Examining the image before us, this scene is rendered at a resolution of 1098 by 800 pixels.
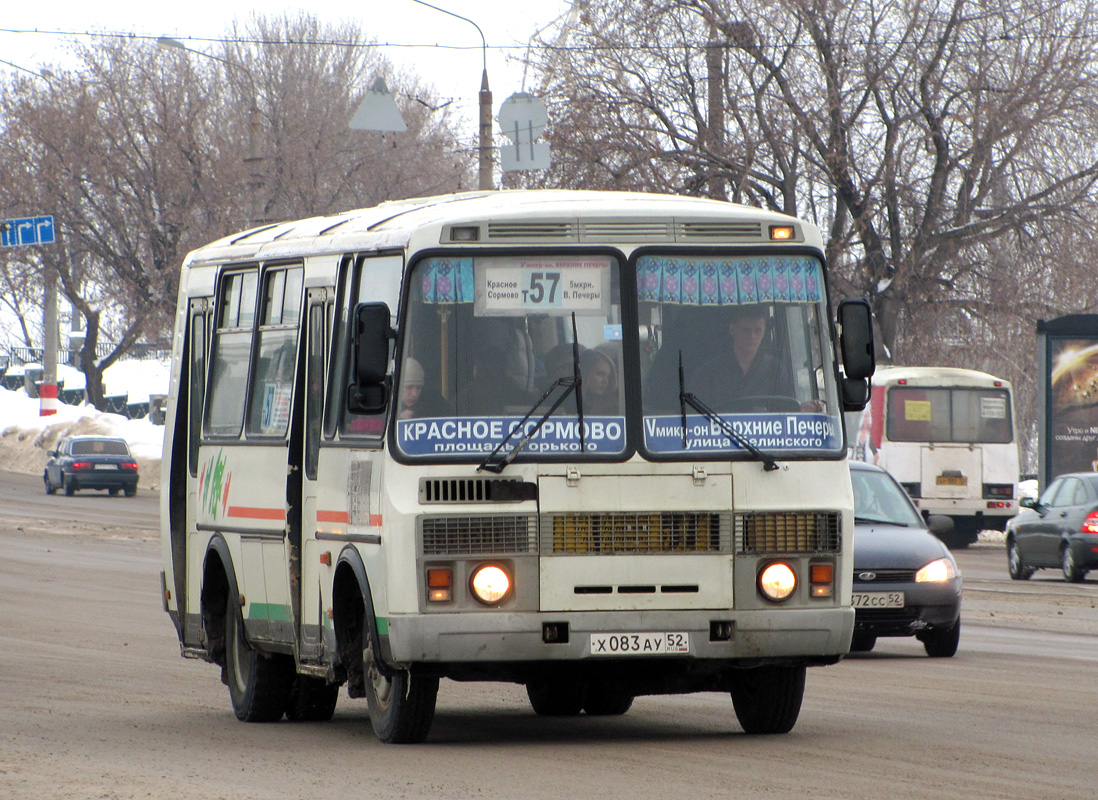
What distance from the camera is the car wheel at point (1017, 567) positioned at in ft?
84.4

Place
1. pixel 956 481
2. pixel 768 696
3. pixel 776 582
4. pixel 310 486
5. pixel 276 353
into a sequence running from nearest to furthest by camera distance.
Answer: pixel 776 582
pixel 768 696
pixel 310 486
pixel 276 353
pixel 956 481

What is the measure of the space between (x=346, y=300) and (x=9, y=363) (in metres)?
83.8

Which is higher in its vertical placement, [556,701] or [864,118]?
[864,118]

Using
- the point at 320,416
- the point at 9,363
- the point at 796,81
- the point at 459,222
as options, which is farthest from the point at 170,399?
A: the point at 9,363

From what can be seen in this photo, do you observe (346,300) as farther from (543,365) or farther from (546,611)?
(546,611)

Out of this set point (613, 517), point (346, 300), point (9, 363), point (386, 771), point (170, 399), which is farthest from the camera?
point (9, 363)

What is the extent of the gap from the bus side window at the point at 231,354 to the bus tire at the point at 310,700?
145 centimetres

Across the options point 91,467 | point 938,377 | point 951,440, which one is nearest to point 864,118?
point 938,377

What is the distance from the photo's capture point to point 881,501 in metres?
16.2

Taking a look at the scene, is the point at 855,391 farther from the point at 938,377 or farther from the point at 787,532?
the point at 938,377

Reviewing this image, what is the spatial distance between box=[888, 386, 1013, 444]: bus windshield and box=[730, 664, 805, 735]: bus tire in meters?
25.0

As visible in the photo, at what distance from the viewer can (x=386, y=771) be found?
8.32 metres

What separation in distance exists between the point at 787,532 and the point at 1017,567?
57.8 feet

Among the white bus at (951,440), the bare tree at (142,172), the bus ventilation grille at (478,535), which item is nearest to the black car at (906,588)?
the bus ventilation grille at (478,535)
